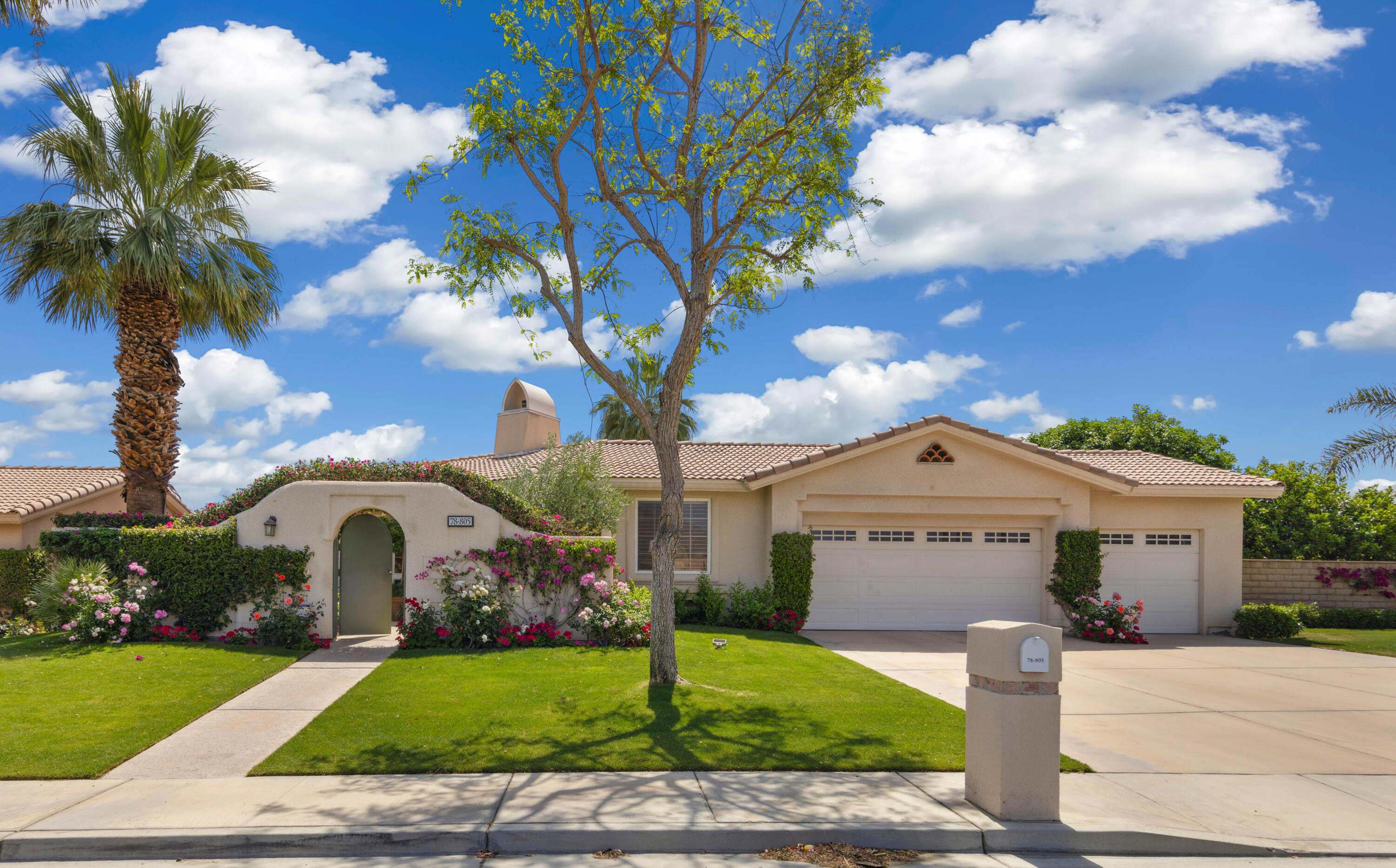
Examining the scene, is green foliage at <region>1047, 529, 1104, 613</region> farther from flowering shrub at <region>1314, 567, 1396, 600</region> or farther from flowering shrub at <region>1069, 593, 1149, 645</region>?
flowering shrub at <region>1314, 567, 1396, 600</region>

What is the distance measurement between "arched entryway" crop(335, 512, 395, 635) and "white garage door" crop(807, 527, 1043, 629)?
8143mm

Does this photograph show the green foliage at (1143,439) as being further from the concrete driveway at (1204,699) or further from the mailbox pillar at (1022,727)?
the mailbox pillar at (1022,727)

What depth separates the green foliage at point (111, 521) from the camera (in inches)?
571

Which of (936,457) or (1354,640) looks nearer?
(936,457)

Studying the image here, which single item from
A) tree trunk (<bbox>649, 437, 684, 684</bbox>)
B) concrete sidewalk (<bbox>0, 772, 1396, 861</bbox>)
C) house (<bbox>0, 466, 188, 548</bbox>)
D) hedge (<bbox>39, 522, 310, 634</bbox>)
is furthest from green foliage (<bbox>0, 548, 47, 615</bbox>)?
tree trunk (<bbox>649, 437, 684, 684</bbox>)

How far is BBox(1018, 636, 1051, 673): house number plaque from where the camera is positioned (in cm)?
597

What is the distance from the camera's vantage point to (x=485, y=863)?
17.4 feet

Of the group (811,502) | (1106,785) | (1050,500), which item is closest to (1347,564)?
(1050,500)

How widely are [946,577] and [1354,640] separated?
8186 mm

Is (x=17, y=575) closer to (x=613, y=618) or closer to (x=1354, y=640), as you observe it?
(x=613, y=618)

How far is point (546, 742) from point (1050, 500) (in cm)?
1279

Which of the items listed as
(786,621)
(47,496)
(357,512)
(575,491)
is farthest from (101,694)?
(47,496)

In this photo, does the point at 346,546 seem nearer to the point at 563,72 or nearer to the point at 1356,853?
the point at 563,72

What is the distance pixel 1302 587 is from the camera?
2034 centimetres
